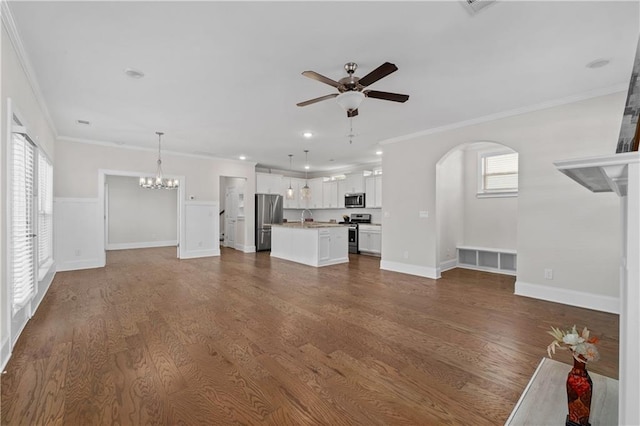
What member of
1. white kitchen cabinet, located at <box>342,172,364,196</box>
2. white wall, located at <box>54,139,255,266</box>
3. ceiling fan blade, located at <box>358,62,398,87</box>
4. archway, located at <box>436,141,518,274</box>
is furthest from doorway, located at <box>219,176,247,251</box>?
ceiling fan blade, located at <box>358,62,398,87</box>

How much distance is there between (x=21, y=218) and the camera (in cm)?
→ 293

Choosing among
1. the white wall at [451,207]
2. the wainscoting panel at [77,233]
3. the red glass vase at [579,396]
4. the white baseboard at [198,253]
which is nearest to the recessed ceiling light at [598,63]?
the white wall at [451,207]

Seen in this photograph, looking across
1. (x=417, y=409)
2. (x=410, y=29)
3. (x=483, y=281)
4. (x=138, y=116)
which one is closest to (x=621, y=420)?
(x=417, y=409)

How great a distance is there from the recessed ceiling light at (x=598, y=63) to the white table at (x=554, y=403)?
2988mm

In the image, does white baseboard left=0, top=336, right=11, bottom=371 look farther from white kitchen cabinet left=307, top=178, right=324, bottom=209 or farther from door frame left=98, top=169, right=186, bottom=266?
white kitchen cabinet left=307, top=178, right=324, bottom=209

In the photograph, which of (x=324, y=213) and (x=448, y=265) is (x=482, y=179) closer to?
(x=448, y=265)

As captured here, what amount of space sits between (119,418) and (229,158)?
6.99 meters

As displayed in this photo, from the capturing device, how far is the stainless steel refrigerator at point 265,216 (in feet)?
28.8

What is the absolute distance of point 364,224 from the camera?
8469mm

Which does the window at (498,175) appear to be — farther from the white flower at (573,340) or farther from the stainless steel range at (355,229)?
the white flower at (573,340)

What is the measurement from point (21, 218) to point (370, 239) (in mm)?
7011

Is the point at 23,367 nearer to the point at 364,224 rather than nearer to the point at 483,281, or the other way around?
the point at 483,281

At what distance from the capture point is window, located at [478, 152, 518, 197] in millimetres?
5727

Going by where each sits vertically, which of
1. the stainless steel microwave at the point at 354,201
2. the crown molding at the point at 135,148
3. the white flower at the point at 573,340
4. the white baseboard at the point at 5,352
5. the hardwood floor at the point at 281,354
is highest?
the crown molding at the point at 135,148
